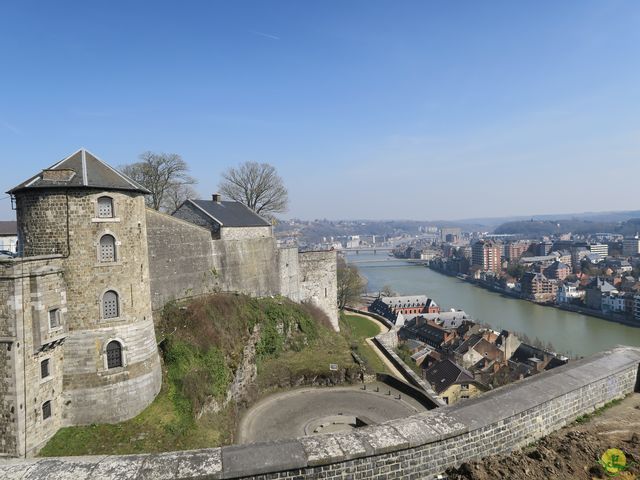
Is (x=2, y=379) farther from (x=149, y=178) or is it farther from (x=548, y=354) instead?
(x=548, y=354)

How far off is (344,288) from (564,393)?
3623 cm

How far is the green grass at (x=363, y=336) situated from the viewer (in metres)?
19.8

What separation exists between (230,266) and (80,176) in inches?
357

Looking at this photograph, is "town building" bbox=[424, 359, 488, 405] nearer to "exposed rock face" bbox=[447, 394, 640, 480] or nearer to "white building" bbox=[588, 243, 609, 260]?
"exposed rock face" bbox=[447, 394, 640, 480]

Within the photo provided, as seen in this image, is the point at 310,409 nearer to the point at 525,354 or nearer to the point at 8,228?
the point at 8,228

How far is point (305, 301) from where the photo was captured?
23.8 meters

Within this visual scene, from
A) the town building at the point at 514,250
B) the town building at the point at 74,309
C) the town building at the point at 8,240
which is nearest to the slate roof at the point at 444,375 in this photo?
the town building at the point at 74,309

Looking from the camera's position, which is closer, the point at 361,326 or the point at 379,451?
Result: the point at 379,451

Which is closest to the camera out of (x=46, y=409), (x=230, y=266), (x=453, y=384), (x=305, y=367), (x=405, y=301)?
(x=46, y=409)

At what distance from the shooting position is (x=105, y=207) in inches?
414

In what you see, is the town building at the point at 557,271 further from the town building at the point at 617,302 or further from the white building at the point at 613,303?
the white building at the point at 613,303

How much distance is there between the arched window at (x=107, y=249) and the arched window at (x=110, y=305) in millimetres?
823

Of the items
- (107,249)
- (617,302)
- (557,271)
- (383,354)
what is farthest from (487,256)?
(107,249)

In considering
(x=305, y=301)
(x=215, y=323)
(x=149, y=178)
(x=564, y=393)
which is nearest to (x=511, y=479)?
(x=564, y=393)
